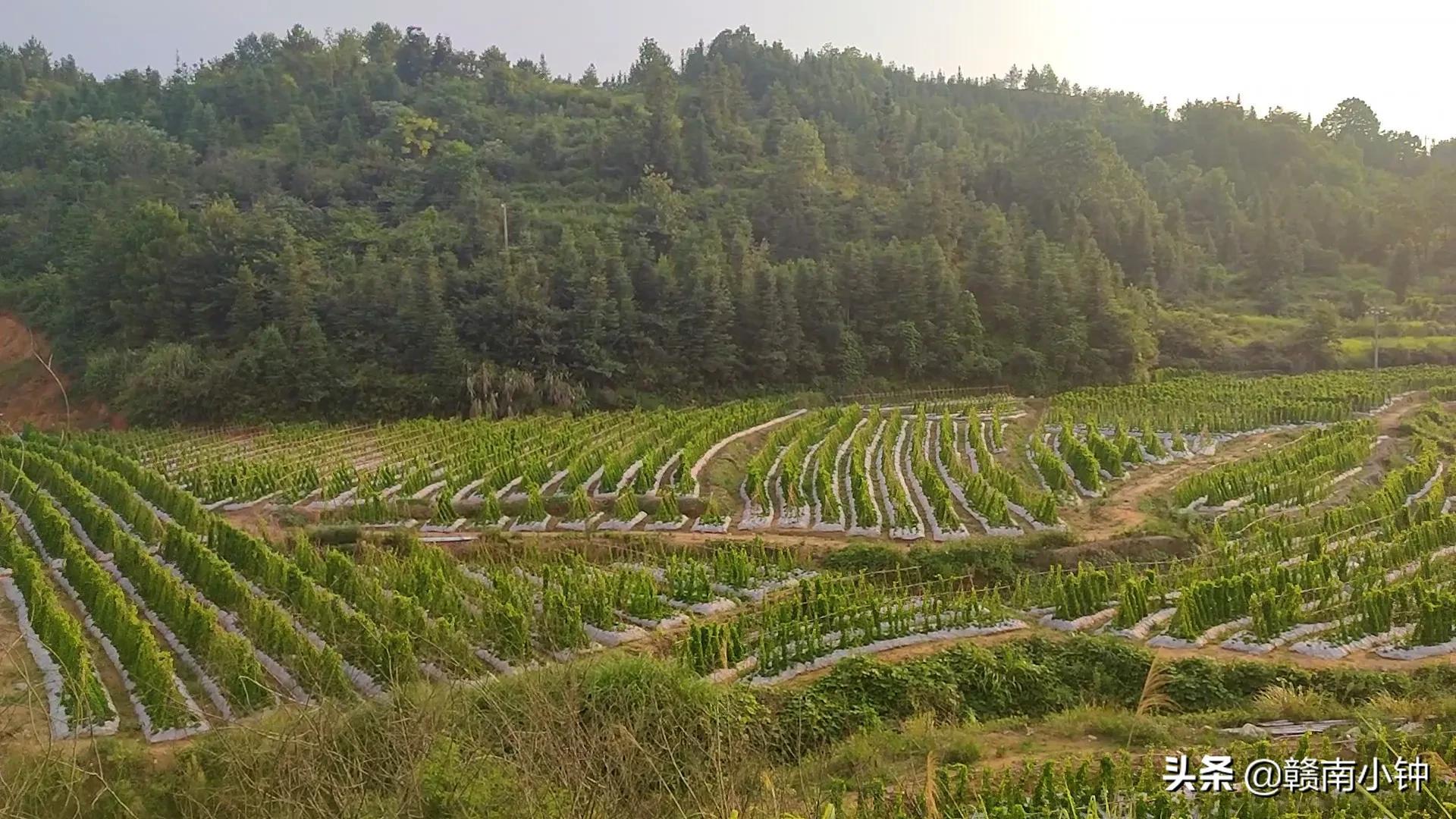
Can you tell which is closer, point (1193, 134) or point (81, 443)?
point (81, 443)

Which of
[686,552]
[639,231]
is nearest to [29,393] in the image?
[639,231]

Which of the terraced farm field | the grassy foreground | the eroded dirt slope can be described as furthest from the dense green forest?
the grassy foreground

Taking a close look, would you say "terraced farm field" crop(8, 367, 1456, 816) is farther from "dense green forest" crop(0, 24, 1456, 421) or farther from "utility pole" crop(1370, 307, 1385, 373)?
"utility pole" crop(1370, 307, 1385, 373)

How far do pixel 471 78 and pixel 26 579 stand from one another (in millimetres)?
67868

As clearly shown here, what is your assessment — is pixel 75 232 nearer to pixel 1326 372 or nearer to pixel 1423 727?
pixel 1423 727

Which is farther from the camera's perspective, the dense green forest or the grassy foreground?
the dense green forest

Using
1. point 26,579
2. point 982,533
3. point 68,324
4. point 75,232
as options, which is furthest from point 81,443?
point 75,232

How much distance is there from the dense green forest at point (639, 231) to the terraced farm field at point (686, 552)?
7.09 meters

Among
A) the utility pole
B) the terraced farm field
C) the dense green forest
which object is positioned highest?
the dense green forest

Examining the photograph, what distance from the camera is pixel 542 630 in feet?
32.8

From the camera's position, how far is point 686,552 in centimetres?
1425

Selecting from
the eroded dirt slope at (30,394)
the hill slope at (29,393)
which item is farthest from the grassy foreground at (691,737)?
the hill slope at (29,393)

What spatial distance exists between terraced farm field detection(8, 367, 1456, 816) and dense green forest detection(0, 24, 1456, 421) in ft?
23.3

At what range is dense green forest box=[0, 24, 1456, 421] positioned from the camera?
108 ft
